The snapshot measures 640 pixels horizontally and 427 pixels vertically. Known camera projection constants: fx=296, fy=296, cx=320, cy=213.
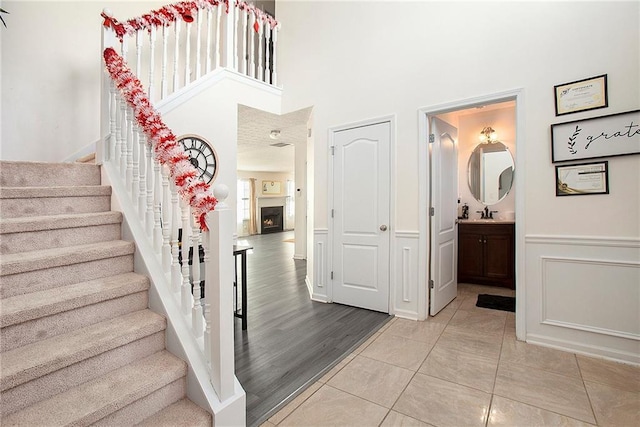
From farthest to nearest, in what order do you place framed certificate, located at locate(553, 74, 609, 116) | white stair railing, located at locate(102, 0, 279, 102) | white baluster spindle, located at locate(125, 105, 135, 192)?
white stair railing, located at locate(102, 0, 279, 102) → framed certificate, located at locate(553, 74, 609, 116) → white baluster spindle, located at locate(125, 105, 135, 192)

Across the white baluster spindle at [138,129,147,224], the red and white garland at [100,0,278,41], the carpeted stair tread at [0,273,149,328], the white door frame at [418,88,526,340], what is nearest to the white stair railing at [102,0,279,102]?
the red and white garland at [100,0,278,41]

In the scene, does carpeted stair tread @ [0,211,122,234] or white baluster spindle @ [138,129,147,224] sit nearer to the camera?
carpeted stair tread @ [0,211,122,234]

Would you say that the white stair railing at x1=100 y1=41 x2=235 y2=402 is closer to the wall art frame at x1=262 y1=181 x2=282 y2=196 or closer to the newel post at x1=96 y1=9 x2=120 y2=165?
the newel post at x1=96 y1=9 x2=120 y2=165

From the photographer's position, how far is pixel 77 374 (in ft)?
4.48

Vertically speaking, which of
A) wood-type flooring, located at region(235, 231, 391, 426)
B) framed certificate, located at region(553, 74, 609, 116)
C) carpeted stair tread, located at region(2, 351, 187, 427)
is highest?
framed certificate, located at region(553, 74, 609, 116)

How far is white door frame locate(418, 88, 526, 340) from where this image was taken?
8.49 ft

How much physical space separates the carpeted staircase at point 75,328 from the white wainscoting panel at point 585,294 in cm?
269

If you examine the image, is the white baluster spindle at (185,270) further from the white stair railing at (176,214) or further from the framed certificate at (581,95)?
the framed certificate at (581,95)

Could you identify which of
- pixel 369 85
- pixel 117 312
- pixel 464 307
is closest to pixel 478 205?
pixel 464 307

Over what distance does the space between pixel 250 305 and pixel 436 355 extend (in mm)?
2126

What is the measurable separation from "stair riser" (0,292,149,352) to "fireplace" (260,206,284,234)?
10117 mm

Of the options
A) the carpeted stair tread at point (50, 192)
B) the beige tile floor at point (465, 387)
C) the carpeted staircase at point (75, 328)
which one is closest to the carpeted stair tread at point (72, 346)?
the carpeted staircase at point (75, 328)

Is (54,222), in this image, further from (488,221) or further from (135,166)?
(488,221)

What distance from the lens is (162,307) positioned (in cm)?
170
